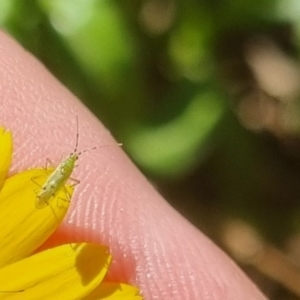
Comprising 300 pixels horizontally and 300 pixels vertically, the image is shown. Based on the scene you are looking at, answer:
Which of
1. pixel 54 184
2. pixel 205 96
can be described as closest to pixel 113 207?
pixel 54 184

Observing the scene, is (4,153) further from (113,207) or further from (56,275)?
(113,207)

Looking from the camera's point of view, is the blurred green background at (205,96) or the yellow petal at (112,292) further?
the blurred green background at (205,96)

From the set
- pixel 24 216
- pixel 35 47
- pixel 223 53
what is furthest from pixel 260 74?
pixel 24 216

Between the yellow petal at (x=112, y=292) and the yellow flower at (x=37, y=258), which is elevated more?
the yellow flower at (x=37, y=258)

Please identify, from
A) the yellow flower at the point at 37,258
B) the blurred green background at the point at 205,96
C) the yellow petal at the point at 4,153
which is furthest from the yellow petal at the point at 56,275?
the blurred green background at the point at 205,96

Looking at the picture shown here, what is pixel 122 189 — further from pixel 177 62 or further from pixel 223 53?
pixel 223 53

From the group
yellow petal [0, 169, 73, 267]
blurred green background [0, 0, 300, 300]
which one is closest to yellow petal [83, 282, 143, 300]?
yellow petal [0, 169, 73, 267]

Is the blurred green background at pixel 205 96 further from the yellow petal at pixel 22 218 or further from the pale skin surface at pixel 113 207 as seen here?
the yellow petal at pixel 22 218
